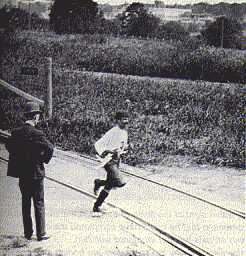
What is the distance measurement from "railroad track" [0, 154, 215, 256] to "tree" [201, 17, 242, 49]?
164 cm

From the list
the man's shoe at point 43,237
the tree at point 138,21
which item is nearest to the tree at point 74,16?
the tree at point 138,21

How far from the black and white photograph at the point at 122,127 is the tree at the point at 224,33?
0.5 inches

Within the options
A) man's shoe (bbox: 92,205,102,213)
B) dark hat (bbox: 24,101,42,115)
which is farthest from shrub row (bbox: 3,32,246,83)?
man's shoe (bbox: 92,205,102,213)

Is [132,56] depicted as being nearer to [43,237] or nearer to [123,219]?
[123,219]

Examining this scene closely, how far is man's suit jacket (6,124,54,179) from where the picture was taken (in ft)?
10.9

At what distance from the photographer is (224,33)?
15.2 ft

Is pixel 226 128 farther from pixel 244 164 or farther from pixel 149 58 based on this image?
pixel 149 58

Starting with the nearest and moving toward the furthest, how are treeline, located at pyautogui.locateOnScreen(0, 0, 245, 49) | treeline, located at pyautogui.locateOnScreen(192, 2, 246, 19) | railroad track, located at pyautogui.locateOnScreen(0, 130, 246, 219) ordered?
treeline, located at pyautogui.locateOnScreen(0, 0, 245, 49) → railroad track, located at pyautogui.locateOnScreen(0, 130, 246, 219) → treeline, located at pyautogui.locateOnScreen(192, 2, 246, 19)

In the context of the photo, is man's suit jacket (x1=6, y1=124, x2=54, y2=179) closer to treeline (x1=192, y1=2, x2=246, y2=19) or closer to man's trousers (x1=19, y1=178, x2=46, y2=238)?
man's trousers (x1=19, y1=178, x2=46, y2=238)

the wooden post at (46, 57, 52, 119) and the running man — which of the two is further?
the wooden post at (46, 57, 52, 119)

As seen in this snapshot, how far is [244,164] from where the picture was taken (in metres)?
5.00

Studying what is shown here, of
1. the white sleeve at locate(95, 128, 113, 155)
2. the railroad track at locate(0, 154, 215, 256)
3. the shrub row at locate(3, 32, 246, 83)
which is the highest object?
the shrub row at locate(3, 32, 246, 83)

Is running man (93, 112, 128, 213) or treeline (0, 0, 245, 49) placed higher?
treeline (0, 0, 245, 49)

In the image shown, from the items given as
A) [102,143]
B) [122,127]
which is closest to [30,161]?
[102,143]
